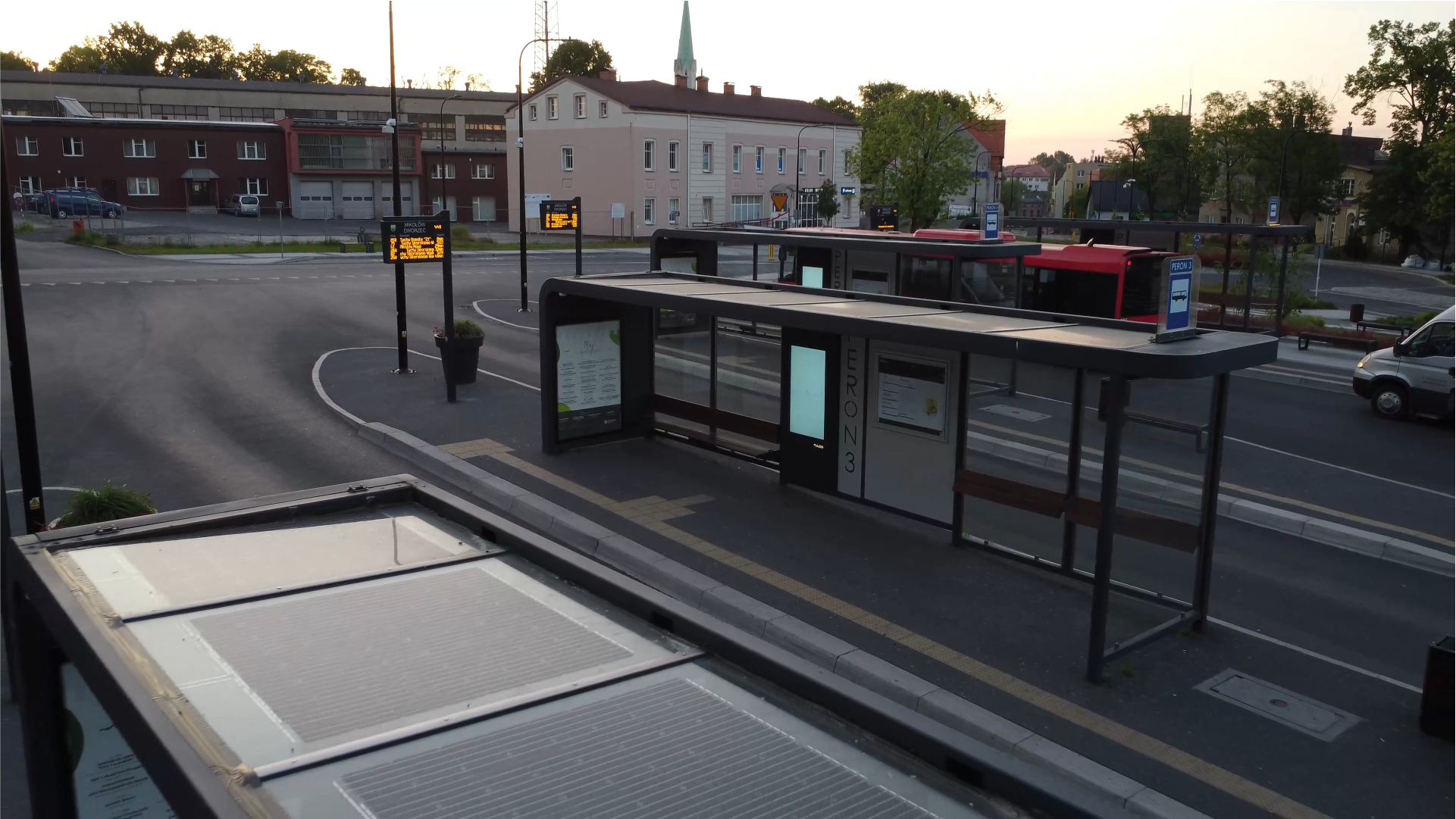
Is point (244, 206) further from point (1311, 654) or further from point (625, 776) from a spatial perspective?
point (625, 776)

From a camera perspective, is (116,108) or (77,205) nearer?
(77,205)

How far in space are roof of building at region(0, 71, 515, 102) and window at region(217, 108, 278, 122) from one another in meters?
1.37

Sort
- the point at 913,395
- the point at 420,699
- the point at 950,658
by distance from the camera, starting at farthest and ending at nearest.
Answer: the point at 913,395, the point at 950,658, the point at 420,699

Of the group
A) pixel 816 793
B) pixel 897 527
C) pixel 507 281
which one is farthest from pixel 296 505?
pixel 507 281

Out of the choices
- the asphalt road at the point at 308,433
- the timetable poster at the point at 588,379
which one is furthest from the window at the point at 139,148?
the timetable poster at the point at 588,379

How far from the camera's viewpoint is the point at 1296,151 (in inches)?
2623

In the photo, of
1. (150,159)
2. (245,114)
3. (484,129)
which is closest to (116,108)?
(245,114)

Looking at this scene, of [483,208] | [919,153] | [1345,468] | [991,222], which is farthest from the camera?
[483,208]

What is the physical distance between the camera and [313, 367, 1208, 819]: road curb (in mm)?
6914

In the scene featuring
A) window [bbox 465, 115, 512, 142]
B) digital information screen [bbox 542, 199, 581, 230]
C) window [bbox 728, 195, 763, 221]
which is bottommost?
digital information screen [bbox 542, 199, 581, 230]

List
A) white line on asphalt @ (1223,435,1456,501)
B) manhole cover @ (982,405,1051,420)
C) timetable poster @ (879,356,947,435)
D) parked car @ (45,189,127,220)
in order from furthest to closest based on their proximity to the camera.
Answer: parked car @ (45,189,127,220), manhole cover @ (982,405,1051,420), white line on asphalt @ (1223,435,1456,501), timetable poster @ (879,356,947,435)

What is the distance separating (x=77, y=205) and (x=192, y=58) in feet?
194

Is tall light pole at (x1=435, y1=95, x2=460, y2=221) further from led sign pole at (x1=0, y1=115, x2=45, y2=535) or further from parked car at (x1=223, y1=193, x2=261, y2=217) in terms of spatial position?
led sign pole at (x1=0, y1=115, x2=45, y2=535)

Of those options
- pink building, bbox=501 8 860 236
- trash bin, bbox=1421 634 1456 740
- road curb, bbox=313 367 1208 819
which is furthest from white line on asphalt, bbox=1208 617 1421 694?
pink building, bbox=501 8 860 236
